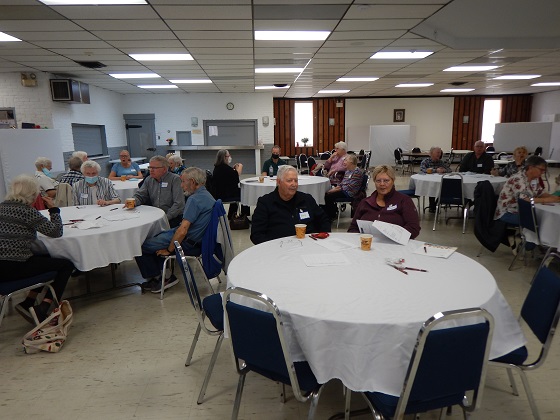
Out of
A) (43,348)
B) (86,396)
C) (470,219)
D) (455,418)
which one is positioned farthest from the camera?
(470,219)

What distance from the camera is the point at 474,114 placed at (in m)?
16.0

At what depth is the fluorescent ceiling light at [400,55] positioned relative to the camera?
22.0 feet

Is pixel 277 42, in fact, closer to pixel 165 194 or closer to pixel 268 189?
pixel 268 189

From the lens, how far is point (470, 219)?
6.77 m

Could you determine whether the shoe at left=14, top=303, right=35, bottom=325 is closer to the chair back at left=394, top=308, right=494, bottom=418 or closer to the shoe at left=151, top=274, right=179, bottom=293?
the shoe at left=151, top=274, right=179, bottom=293

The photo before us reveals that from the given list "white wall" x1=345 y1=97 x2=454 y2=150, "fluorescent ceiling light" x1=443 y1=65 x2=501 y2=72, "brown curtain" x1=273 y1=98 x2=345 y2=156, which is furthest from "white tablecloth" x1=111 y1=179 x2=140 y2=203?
"white wall" x1=345 y1=97 x2=454 y2=150

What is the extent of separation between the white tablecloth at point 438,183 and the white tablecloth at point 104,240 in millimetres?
4427

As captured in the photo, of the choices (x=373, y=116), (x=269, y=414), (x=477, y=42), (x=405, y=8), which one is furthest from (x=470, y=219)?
(x=373, y=116)

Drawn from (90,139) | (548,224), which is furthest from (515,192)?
(90,139)

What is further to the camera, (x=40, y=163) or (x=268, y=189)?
(x=268, y=189)

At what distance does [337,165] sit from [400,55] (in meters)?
2.31

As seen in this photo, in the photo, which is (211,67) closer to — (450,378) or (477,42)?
(477,42)

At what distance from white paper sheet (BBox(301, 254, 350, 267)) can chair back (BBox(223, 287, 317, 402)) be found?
70 cm

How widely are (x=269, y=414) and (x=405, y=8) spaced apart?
434 centimetres
